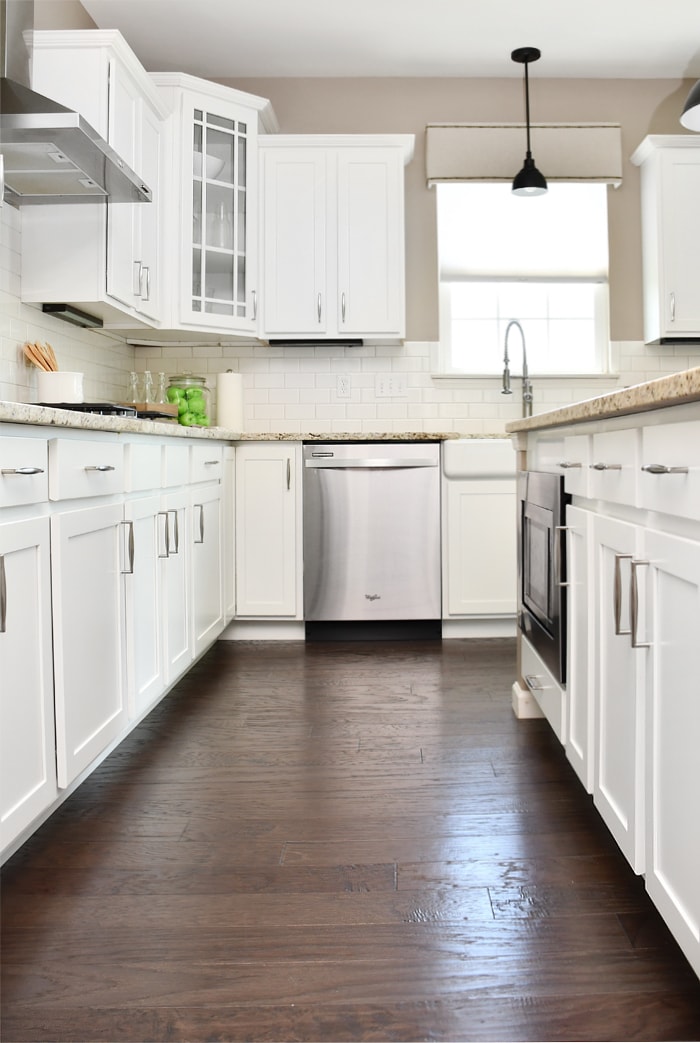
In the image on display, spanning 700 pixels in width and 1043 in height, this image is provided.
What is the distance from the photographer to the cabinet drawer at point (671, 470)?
3.62ft

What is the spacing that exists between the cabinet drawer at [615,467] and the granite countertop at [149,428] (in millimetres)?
1083

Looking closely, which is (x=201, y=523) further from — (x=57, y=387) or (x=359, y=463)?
(x=359, y=463)

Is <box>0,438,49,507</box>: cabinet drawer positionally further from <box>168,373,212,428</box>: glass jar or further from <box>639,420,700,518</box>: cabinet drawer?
<box>168,373,212,428</box>: glass jar

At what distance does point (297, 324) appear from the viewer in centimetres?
397

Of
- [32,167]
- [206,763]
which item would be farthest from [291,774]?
[32,167]

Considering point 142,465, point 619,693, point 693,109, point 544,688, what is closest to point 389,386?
point 693,109

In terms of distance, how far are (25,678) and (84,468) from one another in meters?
0.52

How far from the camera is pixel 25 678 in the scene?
1.55 meters

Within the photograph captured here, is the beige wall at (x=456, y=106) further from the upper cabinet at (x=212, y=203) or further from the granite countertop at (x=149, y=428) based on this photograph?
the granite countertop at (x=149, y=428)

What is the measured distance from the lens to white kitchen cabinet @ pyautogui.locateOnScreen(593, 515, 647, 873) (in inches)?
53.0

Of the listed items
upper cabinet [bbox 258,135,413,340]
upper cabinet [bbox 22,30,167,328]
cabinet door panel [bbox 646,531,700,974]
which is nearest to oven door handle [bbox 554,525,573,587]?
cabinet door panel [bbox 646,531,700,974]

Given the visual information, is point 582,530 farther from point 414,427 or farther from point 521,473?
point 414,427

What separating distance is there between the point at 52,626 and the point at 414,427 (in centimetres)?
286

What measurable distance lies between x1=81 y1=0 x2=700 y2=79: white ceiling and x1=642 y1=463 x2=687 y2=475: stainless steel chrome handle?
311 centimetres
